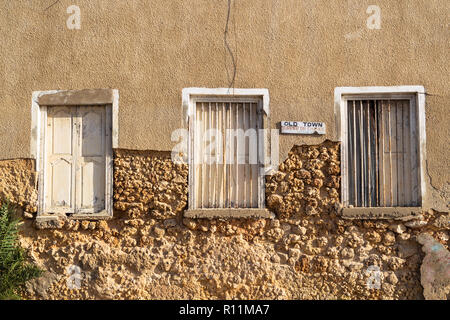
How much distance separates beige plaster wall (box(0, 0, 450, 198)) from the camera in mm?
6590

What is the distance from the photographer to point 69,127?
22.4ft

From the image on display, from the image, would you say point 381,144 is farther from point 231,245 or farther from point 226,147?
point 231,245

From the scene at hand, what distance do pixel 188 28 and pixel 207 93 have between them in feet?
2.66

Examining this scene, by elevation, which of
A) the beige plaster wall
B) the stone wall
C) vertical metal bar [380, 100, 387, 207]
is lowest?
the stone wall

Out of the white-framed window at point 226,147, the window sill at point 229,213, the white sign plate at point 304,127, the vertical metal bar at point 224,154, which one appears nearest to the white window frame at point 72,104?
the white-framed window at point 226,147

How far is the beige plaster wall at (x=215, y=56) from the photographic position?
6.59 m

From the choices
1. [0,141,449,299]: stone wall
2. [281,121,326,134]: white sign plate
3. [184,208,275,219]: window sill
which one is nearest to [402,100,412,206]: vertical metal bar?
[0,141,449,299]: stone wall

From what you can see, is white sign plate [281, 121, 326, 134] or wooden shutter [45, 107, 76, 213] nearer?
white sign plate [281, 121, 326, 134]

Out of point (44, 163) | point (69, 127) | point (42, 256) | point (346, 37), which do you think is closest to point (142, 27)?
point (69, 127)

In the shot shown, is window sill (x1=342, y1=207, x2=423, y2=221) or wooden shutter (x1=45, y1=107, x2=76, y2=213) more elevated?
wooden shutter (x1=45, y1=107, x2=76, y2=213)

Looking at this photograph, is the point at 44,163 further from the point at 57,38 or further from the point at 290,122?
the point at 290,122

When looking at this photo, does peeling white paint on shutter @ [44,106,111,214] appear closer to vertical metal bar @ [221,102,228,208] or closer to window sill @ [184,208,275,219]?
window sill @ [184,208,275,219]

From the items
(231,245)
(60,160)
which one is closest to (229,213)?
(231,245)

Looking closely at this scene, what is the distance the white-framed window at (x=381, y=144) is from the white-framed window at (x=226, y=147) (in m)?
0.97
